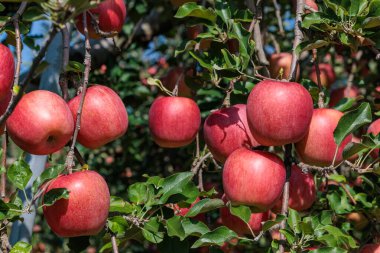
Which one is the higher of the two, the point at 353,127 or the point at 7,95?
the point at 7,95

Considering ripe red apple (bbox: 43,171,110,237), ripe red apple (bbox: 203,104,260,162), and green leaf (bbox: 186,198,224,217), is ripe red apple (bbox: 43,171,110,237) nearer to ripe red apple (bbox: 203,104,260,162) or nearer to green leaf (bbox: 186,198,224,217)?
green leaf (bbox: 186,198,224,217)

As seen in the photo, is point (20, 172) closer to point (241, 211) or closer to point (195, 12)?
point (241, 211)

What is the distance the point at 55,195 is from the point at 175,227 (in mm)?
224

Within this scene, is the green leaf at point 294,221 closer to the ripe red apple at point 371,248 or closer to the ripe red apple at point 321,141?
the ripe red apple at point 321,141

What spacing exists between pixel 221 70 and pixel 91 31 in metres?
0.29

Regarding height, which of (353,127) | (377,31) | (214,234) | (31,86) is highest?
(377,31)

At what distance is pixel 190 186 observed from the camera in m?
1.24

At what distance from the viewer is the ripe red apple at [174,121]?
1.53m

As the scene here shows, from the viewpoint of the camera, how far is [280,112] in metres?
1.16

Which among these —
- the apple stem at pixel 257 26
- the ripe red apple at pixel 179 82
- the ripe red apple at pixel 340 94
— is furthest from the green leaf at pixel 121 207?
the ripe red apple at pixel 340 94

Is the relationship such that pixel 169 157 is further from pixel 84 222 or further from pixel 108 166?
pixel 84 222

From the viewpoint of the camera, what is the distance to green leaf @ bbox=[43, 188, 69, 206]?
1.03m

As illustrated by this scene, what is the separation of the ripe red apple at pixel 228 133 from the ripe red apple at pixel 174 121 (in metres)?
0.18

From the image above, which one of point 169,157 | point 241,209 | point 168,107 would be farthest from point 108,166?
point 241,209
